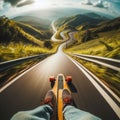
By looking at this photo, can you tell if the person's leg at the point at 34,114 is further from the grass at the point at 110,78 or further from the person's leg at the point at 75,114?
the grass at the point at 110,78

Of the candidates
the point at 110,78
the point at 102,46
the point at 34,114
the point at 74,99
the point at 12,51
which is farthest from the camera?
the point at 102,46

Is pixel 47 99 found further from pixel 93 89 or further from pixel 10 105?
pixel 93 89

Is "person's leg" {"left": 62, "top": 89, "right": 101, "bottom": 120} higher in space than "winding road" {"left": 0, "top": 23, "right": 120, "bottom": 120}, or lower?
higher

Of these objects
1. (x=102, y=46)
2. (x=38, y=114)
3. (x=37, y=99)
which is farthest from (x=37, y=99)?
(x=102, y=46)

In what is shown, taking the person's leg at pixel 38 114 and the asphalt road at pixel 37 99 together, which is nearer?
the person's leg at pixel 38 114

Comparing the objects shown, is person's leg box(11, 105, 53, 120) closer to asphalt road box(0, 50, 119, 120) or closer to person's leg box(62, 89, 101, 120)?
person's leg box(62, 89, 101, 120)

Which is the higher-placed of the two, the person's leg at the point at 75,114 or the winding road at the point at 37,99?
the person's leg at the point at 75,114

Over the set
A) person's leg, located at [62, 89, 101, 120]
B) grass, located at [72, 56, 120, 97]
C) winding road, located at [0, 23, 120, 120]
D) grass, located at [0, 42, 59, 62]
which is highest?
grass, located at [0, 42, 59, 62]

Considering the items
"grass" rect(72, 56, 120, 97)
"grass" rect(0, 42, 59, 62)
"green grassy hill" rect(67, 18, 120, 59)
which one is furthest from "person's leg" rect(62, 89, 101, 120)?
"grass" rect(0, 42, 59, 62)

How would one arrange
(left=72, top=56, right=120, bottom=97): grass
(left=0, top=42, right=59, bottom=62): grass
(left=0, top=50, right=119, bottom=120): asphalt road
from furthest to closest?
(left=0, top=42, right=59, bottom=62): grass
(left=72, top=56, right=120, bottom=97): grass
(left=0, top=50, right=119, bottom=120): asphalt road

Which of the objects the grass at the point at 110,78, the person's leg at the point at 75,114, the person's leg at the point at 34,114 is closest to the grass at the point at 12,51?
the grass at the point at 110,78

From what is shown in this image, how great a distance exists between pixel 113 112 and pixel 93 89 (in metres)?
2.51

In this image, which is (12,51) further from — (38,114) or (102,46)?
(102,46)

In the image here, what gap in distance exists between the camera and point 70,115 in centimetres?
427
